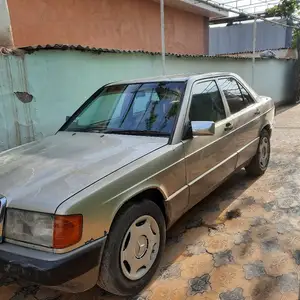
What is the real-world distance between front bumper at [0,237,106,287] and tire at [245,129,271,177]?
3.32 metres

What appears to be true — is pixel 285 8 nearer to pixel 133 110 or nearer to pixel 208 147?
pixel 208 147

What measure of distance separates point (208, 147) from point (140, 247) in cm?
130

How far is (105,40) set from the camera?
826cm

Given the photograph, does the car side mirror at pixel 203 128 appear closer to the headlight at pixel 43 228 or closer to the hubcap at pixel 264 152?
the headlight at pixel 43 228

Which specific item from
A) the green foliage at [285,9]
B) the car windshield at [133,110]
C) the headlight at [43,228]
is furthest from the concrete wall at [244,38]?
the headlight at [43,228]

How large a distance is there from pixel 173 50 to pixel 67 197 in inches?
388

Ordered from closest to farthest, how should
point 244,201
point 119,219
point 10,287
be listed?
point 119,219, point 10,287, point 244,201

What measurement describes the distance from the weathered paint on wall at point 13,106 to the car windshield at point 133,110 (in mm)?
1252

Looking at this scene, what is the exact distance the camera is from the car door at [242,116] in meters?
4.02

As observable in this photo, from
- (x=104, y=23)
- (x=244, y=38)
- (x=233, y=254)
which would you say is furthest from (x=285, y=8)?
(x=233, y=254)

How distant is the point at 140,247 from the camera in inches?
99.9

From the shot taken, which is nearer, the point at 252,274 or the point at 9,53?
the point at 252,274

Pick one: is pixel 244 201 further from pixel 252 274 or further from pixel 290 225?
pixel 252 274

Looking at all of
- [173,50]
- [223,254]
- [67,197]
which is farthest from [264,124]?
[173,50]
